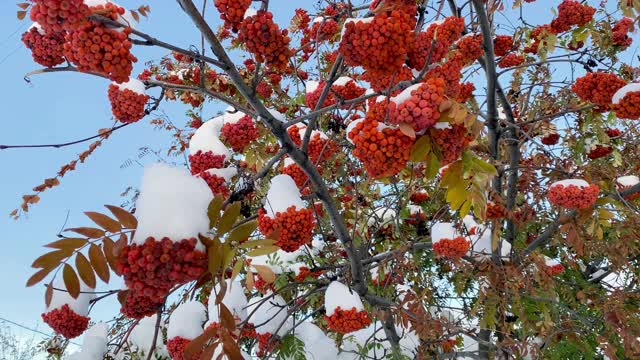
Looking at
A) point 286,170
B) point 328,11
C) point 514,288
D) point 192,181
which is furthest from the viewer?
point 328,11

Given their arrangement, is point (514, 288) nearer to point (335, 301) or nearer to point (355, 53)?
point (335, 301)

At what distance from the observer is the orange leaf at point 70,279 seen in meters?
1.60

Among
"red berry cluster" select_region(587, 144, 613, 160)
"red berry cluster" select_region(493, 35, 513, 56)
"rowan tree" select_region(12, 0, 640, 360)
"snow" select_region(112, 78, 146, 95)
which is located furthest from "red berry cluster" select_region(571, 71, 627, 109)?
"snow" select_region(112, 78, 146, 95)

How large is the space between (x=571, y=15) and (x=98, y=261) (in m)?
4.29

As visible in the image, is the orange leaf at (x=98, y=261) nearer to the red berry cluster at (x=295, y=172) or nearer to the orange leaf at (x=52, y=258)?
the orange leaf at (x=52, y=258)

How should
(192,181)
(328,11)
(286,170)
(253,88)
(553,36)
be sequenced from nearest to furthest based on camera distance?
(192,181) < (253,88) < (286,170) < (553,36) < (328,11)

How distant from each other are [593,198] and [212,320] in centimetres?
269

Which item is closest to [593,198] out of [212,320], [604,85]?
[604,85]

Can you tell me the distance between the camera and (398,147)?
1611 millimetres

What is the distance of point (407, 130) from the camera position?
1555 millimetres

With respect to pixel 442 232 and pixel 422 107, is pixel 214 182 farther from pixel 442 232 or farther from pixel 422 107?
pixel 442 232

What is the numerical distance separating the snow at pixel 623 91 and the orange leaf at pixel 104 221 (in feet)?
10.4

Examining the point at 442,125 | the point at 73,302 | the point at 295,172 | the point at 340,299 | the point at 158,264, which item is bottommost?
the point at 158,264

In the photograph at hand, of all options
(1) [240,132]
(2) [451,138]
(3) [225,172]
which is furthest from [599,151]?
(2) [451,138]
